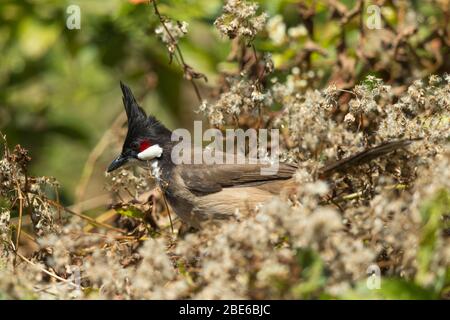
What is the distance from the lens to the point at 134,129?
13.7 feet

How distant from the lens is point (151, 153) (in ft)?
14.0

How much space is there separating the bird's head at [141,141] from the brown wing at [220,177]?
240 millimetres

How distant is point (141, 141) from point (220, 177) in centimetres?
52

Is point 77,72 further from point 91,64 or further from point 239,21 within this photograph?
point 239,21

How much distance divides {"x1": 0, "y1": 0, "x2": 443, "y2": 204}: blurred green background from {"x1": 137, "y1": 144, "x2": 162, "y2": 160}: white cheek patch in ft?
1.37

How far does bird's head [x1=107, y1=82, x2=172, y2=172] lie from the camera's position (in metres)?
4.18

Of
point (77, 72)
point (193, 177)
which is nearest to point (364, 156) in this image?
point (193, 177)

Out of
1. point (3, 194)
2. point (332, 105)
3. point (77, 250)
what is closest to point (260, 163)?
point (332, 105)

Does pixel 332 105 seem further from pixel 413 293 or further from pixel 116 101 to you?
pixel 116 101

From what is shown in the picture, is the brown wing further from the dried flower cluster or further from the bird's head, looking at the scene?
the dried flower cluster

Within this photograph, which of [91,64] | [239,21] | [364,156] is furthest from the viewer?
[91,64]

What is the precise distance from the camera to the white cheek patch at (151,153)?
4.23 meters

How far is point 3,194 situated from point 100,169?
230cm
